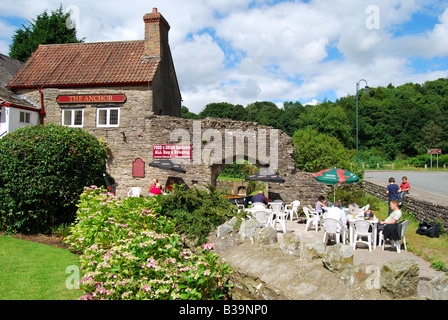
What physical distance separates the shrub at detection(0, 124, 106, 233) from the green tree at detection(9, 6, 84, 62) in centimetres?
2308

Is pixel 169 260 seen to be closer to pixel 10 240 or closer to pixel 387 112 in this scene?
pixel 10 240

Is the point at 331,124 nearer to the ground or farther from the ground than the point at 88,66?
farther from the ground

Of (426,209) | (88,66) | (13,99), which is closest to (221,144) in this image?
(88,66)

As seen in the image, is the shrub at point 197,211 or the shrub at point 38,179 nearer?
the shrub at point 197,211

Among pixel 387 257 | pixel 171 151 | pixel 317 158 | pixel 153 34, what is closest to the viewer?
pixel 387 257

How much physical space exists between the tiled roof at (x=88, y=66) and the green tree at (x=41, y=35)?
12132mm

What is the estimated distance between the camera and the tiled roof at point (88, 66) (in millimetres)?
18172

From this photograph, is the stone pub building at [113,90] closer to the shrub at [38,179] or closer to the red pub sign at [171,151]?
the red pub sign at [171,151]

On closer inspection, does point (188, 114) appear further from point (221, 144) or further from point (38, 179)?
Answer: point (38, 179)

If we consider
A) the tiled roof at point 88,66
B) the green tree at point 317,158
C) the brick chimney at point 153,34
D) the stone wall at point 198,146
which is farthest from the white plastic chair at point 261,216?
the brick chimney at point 153,34

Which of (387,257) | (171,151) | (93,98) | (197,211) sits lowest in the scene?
(387,257)

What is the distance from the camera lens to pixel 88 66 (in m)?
19.2

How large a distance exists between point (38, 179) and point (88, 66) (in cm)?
1002

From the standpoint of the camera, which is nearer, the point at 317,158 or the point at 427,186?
the point at 317,158
